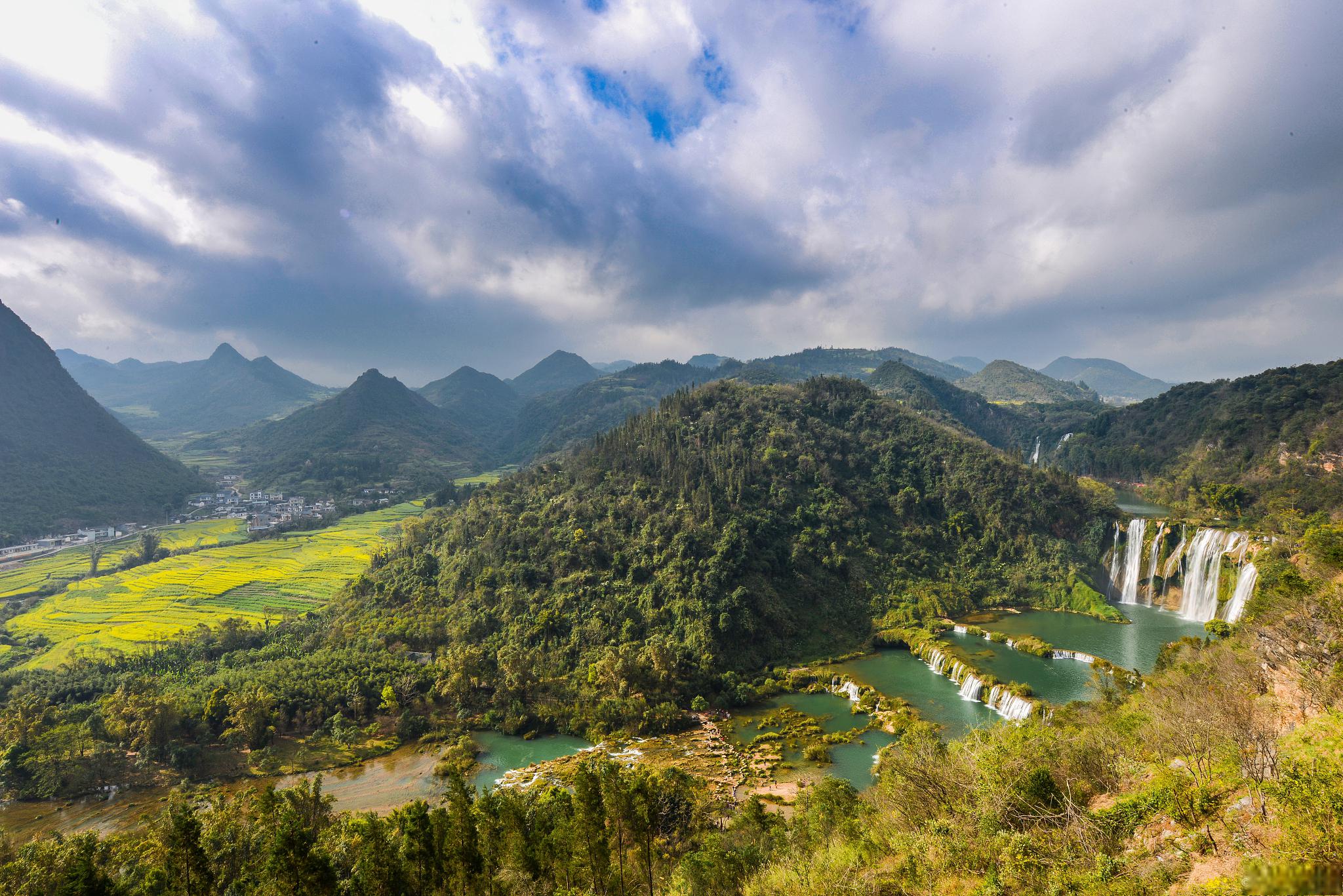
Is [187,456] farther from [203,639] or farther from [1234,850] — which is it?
[1234,850]

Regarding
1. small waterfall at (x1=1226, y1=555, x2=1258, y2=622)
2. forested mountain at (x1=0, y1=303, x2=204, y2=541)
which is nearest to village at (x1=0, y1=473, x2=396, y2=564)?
forested mountain at (x1=0, y1=303, x2=204, y2=541)

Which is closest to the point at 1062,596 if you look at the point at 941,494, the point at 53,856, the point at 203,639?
the point at 941,494

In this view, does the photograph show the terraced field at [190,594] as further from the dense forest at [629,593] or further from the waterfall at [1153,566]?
the waterfall at [1153,566]

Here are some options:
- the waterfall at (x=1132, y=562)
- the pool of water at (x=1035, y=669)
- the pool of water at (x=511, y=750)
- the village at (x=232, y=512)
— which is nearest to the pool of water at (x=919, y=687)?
the pool of water at (x=1035, y=669)

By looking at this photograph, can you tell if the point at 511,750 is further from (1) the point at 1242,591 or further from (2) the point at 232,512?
(2) the point at 232,512

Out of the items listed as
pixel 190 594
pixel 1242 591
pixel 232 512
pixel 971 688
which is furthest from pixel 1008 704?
pixel 232 512
